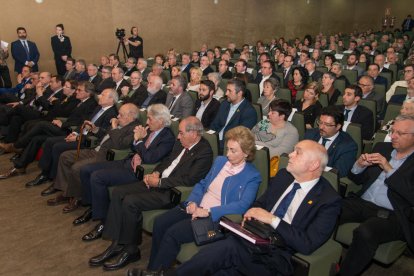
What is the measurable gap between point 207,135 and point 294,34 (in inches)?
613

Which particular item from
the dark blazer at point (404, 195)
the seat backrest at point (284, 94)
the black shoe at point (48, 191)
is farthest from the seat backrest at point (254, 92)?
the dark blazer at point (404, 195)

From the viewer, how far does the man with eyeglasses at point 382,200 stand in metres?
2.43

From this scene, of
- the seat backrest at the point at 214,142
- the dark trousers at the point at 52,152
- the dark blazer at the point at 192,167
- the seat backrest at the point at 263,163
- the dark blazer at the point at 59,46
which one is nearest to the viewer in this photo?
the seat backrest at the point at 263,163

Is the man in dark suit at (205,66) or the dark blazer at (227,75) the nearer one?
the dark blazer at (227,75)

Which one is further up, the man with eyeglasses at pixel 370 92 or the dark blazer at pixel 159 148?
the man with eyeglasses at pixel 370 92

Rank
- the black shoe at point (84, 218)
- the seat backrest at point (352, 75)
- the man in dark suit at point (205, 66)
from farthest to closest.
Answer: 1. the man in dark suit at point (205, 66)
2. the seat backrest at point (352, 75)
3. the black shoe at point (84, 218)

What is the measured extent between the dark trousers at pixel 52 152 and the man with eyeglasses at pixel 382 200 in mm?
3134

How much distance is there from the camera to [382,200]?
2717 millimetres

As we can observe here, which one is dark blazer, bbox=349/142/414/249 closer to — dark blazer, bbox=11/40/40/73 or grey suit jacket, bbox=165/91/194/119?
grey suit jacket, bbox=165/91/194/119

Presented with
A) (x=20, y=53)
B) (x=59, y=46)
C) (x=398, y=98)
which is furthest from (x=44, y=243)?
(x=59, y=46)

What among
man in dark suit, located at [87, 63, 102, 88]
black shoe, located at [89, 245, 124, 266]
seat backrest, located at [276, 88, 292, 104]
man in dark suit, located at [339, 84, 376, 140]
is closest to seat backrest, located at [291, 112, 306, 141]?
man in dark suit, located at [339, 84, 376, 140]

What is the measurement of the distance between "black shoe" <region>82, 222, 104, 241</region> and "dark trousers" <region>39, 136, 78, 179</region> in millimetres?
1315

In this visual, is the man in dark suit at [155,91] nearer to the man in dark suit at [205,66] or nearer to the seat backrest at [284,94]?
the seat backrest at [284,94]

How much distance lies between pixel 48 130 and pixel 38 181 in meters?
0.69
